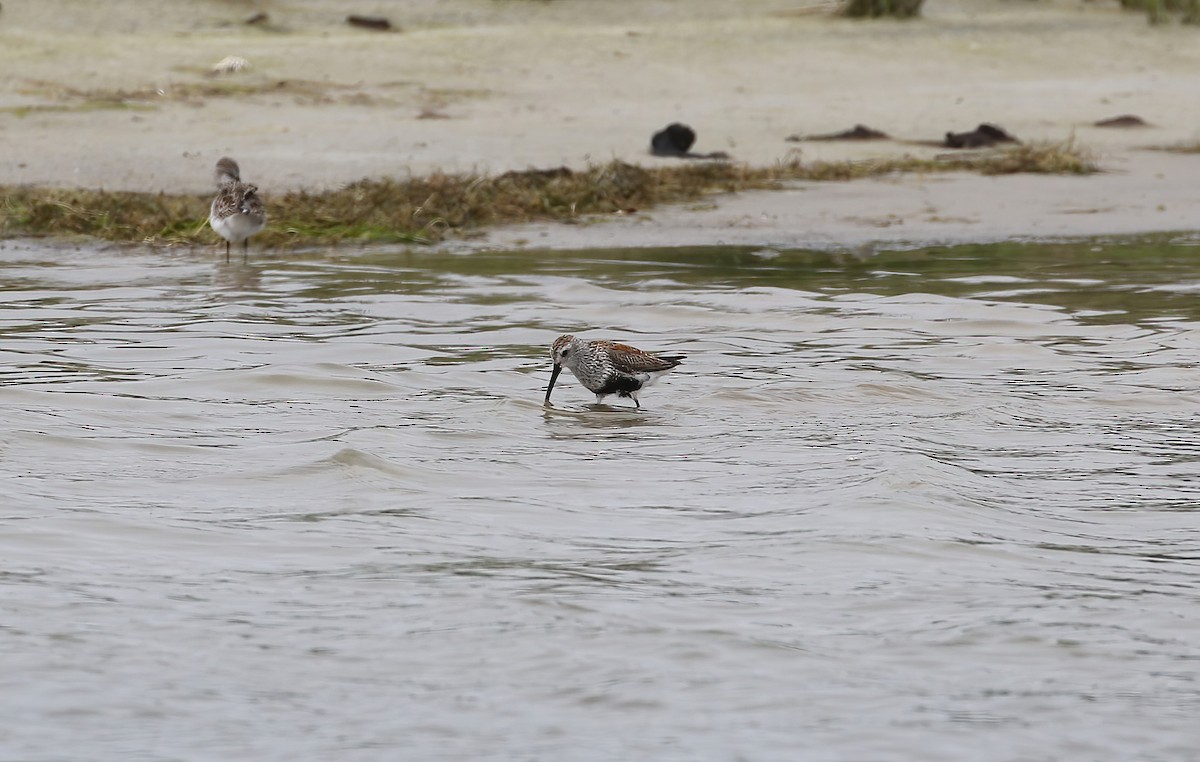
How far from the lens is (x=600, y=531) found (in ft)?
24.0

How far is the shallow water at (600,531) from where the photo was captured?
5.40 meters

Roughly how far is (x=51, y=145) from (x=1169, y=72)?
48.6 feet

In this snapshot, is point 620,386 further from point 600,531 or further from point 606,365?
point 600,531

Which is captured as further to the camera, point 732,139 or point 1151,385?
point 732,139

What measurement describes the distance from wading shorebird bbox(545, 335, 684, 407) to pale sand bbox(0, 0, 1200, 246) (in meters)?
5.88

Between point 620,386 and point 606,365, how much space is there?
14 cm

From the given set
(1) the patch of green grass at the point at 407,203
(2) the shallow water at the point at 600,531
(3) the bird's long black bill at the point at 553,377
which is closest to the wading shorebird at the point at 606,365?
(3) the bird's long black bill at the point at 553,377

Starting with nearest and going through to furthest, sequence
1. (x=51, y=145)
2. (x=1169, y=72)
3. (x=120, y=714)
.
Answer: (x=120, y=714) → (x=51, y=145) → (x=1169, y=72)

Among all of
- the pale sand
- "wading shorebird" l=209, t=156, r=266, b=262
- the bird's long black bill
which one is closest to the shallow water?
the bird's long black bill

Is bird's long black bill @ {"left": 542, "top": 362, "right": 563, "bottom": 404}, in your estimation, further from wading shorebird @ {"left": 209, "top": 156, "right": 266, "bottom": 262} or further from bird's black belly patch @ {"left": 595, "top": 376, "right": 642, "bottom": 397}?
wading shorebird @ {"left": 209, "top": 156, "right": 266, "bottom": 262}

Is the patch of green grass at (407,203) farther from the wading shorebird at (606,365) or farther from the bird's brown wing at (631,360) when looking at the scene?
the bird's brown wing at (631,360)

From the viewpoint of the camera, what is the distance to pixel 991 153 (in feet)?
64.5

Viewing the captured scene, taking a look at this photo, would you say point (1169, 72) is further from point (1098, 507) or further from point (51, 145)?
point (1098, 507)

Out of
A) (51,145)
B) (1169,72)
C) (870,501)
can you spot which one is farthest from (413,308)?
(1169,72)
